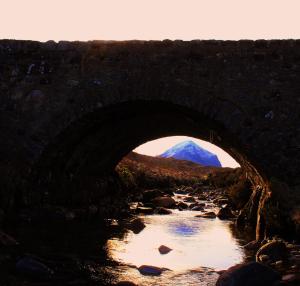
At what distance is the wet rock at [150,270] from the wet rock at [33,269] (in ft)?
4.11

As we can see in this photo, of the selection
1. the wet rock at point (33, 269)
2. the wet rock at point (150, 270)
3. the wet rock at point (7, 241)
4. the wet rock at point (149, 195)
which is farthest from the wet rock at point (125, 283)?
the wet rock at point (149, 195)

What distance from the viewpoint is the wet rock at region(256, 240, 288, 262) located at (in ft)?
23.3

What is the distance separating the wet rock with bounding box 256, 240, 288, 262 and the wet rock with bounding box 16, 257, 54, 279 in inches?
128

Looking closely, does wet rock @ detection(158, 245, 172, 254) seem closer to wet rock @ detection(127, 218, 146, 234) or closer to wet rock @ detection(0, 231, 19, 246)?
wet rock @ detection(127, 218, 146, 234)

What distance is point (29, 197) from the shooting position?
1032cm

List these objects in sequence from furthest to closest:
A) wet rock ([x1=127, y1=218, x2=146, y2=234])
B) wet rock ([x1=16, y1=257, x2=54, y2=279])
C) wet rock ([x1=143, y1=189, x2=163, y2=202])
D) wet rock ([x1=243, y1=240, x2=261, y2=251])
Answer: wet rock ([x1=143, y1=189, x2=163, y2=202]) < wet rock ([x1=127, y1=218, x2=146, y2=234]) < wet rock ([x1=243, y1=240, x2=261, y2=251]) < wet rock ([x1=16, y1=257, x2=54, y2=279])

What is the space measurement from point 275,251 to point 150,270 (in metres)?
2.04

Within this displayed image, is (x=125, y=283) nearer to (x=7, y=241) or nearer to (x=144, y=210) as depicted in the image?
(x=7, y=241)

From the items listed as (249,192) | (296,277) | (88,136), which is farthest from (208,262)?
(249,192)

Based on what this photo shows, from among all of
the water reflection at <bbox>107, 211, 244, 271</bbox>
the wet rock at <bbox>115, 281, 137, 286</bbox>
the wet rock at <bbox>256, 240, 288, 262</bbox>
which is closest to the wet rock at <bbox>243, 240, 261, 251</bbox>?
the water reflection at <bbox>107, 211, 244, 271</bbox>

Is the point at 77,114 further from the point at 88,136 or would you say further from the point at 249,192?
the point at 249,192

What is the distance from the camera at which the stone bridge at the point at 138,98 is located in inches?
350

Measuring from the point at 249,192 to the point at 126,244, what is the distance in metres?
7.03

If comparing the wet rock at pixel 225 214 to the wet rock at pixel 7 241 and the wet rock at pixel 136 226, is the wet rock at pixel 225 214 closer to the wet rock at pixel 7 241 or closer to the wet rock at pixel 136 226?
the wet rock at pixel 136 226
